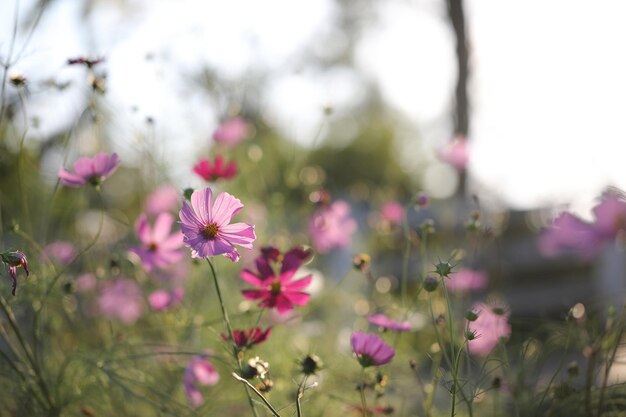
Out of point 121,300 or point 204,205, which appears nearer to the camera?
point 204,205

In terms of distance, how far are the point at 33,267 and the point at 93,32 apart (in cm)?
68

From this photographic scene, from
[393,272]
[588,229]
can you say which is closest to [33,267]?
[588,229]

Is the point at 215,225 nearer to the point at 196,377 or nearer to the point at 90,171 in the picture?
the point at 90,171

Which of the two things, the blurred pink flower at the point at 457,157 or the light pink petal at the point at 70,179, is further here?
the blurred pink flower at the point at 457,157

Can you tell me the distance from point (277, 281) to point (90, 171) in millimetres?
259

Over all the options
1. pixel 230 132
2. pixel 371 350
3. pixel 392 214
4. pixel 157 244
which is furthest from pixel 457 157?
pixel 371 350

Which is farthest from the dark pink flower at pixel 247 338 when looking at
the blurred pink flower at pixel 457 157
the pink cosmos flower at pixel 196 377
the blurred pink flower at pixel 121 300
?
the blurred pink flower at pixel 457 157

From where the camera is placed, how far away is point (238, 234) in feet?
2.40

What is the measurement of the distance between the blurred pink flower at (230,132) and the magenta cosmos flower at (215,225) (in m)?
0.66

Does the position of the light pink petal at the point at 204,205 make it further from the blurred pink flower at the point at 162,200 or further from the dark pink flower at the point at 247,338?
the blurred pink flower at the point at 162,200

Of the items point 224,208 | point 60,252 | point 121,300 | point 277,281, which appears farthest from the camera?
point 121,300

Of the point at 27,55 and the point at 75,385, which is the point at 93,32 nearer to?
the point at 27,55

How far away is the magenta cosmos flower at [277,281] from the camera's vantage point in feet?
2.69

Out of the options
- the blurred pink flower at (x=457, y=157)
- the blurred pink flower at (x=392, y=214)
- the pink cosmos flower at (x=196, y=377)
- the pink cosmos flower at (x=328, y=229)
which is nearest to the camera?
the pink cosmos flower at (x=196, y=377)
